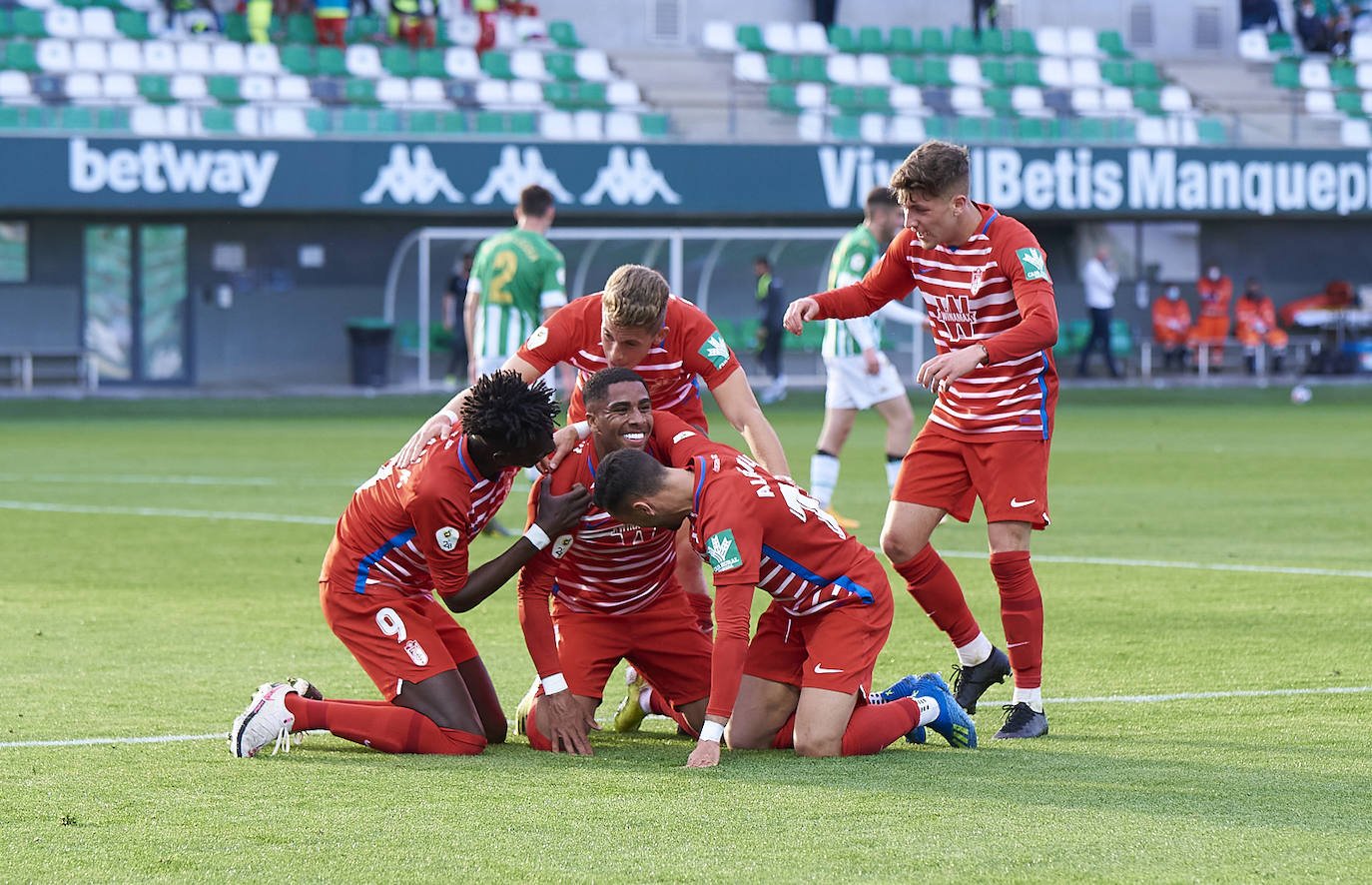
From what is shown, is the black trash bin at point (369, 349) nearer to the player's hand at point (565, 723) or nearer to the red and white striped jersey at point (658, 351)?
the red and white striped jersey at point (658, 351)

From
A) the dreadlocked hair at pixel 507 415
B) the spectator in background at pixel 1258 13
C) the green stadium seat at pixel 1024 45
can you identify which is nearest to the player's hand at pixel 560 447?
the dreadlocked hair at pixel 507 415

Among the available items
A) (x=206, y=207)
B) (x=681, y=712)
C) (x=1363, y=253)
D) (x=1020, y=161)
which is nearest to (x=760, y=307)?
(x=1020, y=161)

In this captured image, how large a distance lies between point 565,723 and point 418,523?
74 centimetres

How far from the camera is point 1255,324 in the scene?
30312 millimetres

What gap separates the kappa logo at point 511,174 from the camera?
1019 inches

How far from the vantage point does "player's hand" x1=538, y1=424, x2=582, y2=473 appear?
5.32 meters

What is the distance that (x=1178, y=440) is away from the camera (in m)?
18.1

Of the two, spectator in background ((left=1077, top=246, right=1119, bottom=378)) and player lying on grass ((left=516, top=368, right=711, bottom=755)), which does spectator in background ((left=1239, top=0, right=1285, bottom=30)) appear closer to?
spectator in background ((left=1077, top=246, right=1119, bottom=378))

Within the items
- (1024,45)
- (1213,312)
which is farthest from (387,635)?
(1024,45)

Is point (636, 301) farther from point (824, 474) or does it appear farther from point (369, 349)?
point (369, 349)

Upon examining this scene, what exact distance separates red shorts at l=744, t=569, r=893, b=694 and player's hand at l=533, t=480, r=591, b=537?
71cm

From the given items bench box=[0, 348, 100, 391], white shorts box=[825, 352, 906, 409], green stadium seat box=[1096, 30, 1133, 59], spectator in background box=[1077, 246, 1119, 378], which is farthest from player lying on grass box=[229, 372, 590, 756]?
green stadium seat box=[1096, 30, 1133, 59]

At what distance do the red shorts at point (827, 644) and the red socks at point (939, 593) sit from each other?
452mm

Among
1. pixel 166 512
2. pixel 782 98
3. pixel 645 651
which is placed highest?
pixel 782 98
